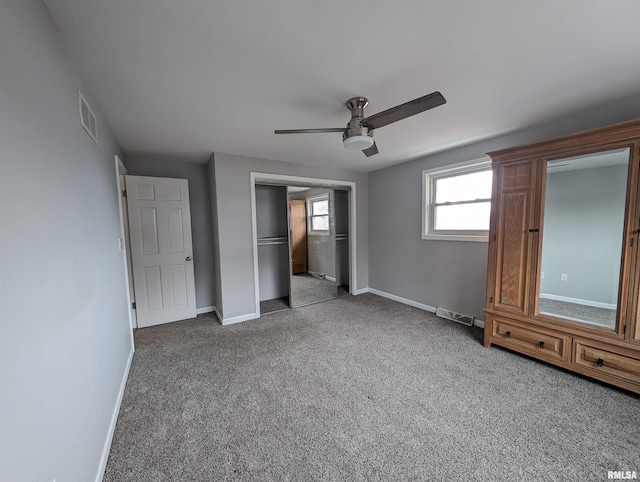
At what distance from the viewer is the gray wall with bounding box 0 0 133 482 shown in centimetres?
75

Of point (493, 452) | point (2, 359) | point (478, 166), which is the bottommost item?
point (493, 452)

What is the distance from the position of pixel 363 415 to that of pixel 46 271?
195 cm

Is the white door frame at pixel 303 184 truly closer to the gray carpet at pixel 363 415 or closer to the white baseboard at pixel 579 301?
the gray carpet at pixel 363 415

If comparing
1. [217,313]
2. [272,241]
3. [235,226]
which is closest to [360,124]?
[235,226]

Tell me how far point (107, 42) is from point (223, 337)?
9.20 ft

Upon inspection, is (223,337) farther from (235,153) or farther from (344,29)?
(344,29)

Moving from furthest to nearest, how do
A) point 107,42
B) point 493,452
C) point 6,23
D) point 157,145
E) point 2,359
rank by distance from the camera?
point 157,145
point 493,452
point 107,42
point 6,23
point 2,359

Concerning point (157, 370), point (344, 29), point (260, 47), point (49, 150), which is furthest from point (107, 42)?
point (157, 370)

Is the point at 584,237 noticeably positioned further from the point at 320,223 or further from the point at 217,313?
the point at 217,313

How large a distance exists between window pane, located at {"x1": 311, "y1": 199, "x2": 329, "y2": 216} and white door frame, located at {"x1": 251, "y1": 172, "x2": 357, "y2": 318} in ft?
1.41

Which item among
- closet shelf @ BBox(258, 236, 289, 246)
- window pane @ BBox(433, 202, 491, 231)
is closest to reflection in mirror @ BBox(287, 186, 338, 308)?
closet shelf @ BBox(258, 236, 289, 246)

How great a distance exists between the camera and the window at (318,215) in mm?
4633

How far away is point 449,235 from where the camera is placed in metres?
3.41

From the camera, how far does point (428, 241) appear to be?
12.1 feet
